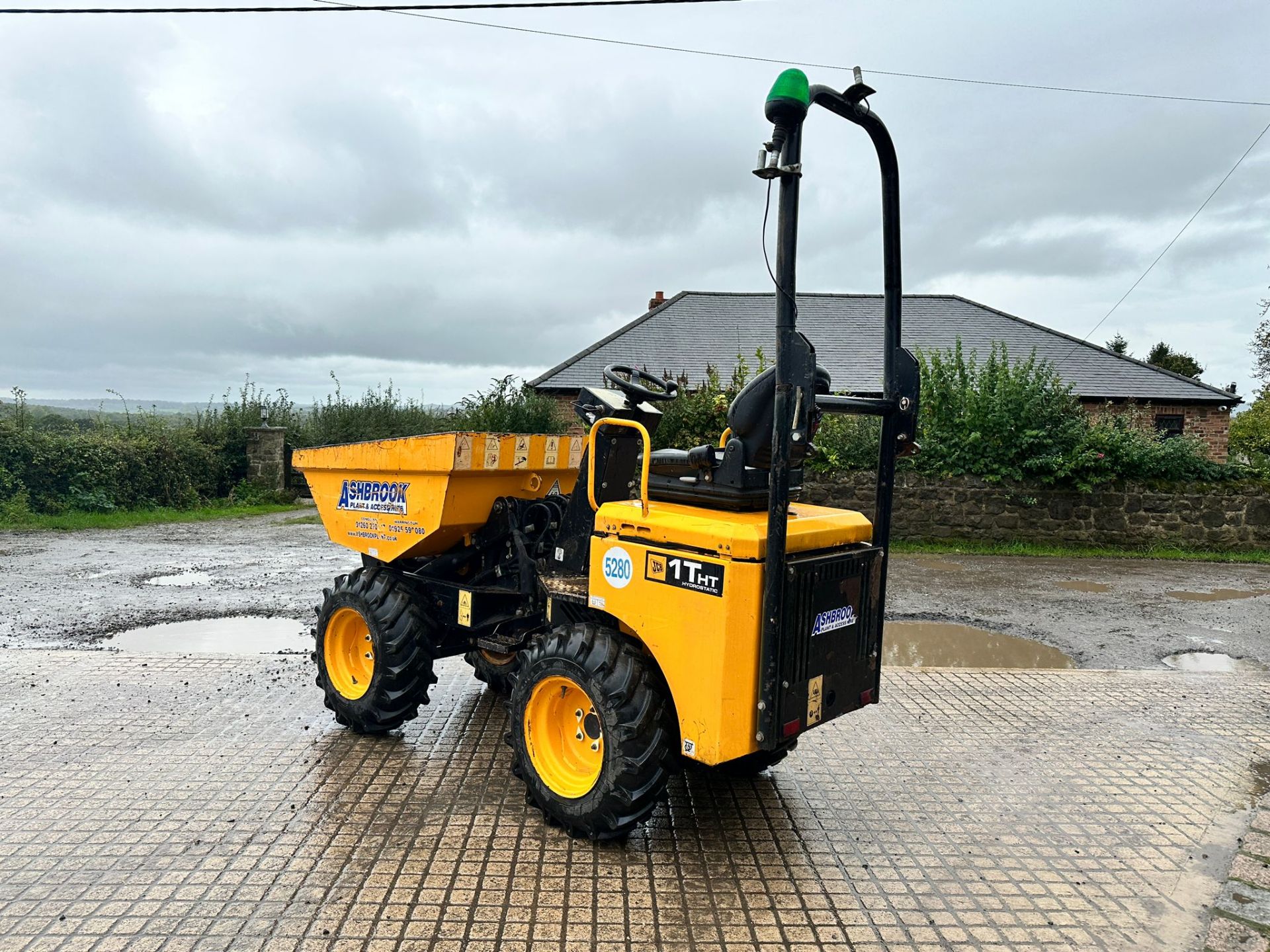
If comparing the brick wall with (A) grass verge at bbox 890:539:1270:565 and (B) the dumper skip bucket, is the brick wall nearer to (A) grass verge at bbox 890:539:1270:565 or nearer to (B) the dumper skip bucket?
(A) grass verge at bbox 890:539:1270:565

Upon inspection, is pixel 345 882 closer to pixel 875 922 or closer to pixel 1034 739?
pixel 875 922

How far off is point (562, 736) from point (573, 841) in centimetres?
48

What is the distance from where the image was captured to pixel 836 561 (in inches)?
150

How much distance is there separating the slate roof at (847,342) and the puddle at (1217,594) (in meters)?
8.41

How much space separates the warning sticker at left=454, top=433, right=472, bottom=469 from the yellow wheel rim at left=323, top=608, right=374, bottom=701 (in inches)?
53.4

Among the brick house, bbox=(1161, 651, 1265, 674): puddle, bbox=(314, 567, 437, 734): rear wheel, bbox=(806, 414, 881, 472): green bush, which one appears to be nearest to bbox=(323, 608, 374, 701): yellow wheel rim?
bbox=(314, 567, 437, 734): rear wheel

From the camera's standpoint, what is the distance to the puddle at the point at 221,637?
730 centimetres

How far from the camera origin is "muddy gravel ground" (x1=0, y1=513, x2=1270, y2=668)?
8.23 metres

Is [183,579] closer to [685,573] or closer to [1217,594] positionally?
[685,573]

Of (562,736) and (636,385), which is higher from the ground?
(636,385)

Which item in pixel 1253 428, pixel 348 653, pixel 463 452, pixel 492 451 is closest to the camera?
pixel 463 452

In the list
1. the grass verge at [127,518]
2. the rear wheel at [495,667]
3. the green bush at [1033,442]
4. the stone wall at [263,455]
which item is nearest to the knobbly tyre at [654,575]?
the rear wheel at [495,667]

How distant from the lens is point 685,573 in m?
3.65

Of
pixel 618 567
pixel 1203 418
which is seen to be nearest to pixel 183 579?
pixel 618 567
